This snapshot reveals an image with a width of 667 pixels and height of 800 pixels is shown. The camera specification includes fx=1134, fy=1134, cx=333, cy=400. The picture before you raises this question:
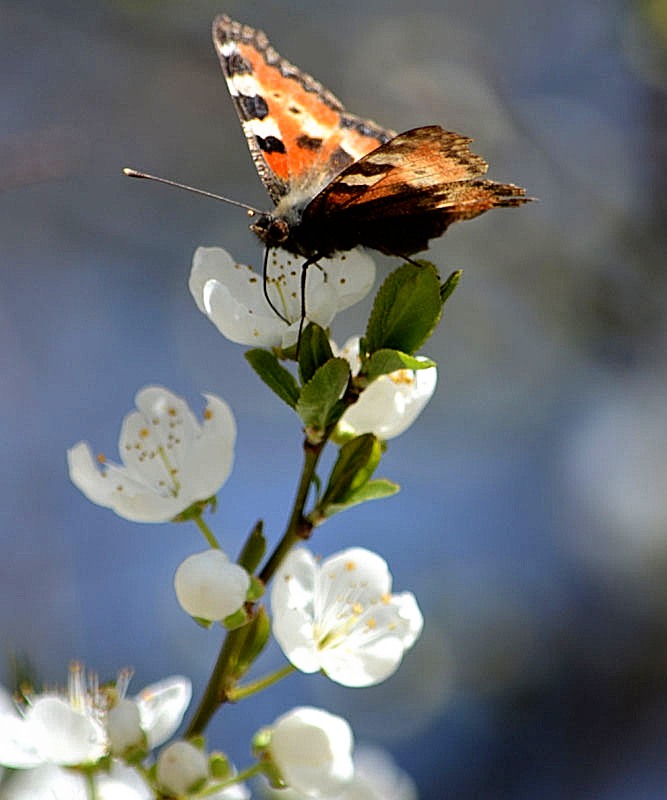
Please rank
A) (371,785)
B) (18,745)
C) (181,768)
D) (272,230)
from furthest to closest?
1. (371,785)
2. (272,230)
3. (18,745)
4. (181,768)

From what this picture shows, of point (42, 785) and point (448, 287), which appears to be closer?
point (448, 287)

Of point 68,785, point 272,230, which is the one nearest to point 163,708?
point 68,785

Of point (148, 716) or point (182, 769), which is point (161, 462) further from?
point (182, 769)

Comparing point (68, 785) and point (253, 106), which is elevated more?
point (253, 106)

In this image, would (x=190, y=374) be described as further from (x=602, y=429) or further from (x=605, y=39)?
(x=605, y=39)

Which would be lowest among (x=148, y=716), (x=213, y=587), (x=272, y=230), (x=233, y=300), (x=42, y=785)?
(x=42, y=785)

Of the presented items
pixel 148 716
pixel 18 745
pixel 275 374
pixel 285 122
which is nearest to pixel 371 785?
pixel 148 716

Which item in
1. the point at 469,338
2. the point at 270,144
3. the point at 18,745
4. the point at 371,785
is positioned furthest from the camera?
the point at 469,338
